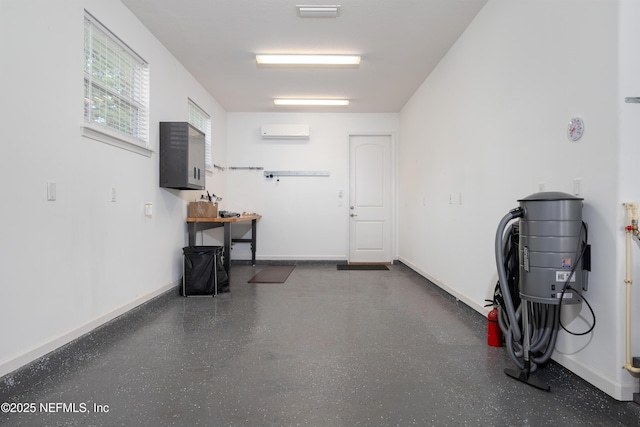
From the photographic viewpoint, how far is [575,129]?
5.67ft

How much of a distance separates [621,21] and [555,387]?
76.1 inches

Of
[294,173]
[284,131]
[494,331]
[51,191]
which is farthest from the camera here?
[294,173]

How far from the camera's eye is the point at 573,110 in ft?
5.74

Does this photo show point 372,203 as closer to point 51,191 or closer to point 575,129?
point 575,129

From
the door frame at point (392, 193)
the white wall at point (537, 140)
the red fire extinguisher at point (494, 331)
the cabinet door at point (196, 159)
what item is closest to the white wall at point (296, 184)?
the door frame at point (392, 193)

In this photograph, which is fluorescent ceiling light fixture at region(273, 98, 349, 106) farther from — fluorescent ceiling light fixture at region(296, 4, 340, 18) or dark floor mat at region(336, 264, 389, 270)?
dark floor mat at region(336, 264, 389, 270)

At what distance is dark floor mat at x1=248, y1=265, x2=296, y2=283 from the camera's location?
4.34 m

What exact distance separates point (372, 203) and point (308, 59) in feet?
9.68

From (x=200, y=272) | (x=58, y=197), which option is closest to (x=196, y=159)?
(x=200, y=272)

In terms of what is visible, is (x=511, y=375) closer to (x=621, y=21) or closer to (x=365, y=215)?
(x=621, y=21)

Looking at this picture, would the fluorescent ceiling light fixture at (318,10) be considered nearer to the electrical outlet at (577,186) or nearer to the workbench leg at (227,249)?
the electrical outlet at (577,186)

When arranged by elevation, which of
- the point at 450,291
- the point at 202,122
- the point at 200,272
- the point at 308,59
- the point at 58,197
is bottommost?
the point at 450,291

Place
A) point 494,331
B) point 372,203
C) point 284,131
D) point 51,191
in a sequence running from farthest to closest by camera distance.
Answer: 1. point 372,203
2. point 284,131
3. point 494,331
4. point 51,191

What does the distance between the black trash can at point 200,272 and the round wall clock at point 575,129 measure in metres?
3.35
